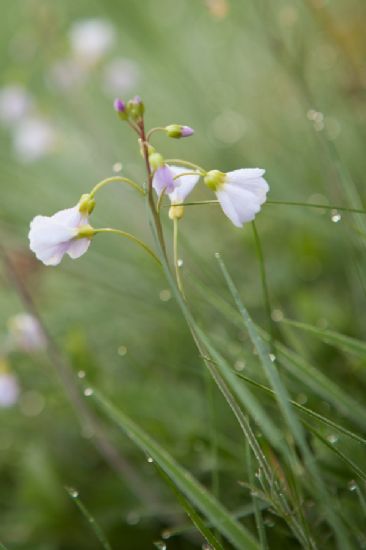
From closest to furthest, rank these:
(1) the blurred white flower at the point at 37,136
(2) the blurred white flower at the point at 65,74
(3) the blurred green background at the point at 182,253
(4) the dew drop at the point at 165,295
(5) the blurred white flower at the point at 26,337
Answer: (3) the blurred green background at the point at 182,253 → (5) the blurred white flower at the point at 26,337 → (4) the dew drop at the point at 165,295 → (2) the blurred white flower at the point at 65,74 → (1) the blurred white flower at the point at 37,136

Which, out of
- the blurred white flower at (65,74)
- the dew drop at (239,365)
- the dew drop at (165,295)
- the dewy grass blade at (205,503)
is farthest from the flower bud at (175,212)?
the blurred white flower at (65,74)

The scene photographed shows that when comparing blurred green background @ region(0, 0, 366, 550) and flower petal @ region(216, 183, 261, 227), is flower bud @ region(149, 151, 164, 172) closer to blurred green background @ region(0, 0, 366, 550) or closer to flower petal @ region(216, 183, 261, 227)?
flower petal @ region(216, 183, 261, 227)

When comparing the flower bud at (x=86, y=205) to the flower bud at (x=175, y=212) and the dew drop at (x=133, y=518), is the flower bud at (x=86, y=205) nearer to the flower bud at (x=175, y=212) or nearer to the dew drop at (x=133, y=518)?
the flower bud at (x=175, y=212)

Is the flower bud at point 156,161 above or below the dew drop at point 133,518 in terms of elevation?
above

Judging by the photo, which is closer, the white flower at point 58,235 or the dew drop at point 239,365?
the white flower at point 58,235

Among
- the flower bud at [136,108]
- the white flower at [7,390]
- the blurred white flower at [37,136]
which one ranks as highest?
the blurred white flower at [37,136]

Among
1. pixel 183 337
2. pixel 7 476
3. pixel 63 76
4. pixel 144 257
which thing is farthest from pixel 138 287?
pixel 63 76

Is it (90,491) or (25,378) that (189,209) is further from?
(90,491)

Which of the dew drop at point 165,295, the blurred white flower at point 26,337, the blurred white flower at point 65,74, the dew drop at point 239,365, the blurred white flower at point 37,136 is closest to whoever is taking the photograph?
the dew drop at point 239,365
